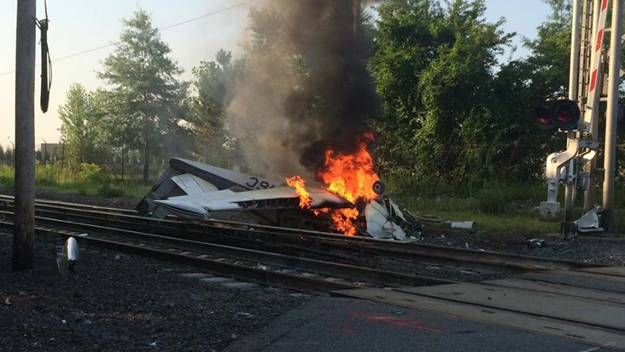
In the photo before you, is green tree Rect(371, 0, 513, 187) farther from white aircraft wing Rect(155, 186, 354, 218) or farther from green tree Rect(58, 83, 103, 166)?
green tree Rect(58, 83, 103, 166)

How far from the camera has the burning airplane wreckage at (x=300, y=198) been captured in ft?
45.9

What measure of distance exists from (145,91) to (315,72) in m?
29.9

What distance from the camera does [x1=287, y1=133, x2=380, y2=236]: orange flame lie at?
14.4m

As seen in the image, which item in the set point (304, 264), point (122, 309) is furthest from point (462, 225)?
point (122, 309)

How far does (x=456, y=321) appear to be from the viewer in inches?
237

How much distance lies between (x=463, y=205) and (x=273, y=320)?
1588cm

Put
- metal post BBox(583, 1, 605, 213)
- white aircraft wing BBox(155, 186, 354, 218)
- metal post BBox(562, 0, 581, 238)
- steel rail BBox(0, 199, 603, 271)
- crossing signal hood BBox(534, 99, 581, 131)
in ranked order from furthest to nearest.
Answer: metal post BBox(583, 1, 605, 213) < metal post BBox(562, 0, 581, 238) < white aircraft wing BBox(155, 186, 354, 218) < crossing signal hood BBox(534, 99, 581, 131) < steel rail BBox(0, 199, 603, 271)

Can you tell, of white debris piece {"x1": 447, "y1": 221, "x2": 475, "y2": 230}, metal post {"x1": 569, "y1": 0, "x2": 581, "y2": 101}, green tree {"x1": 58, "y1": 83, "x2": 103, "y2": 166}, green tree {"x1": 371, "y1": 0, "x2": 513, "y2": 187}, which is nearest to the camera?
metal post {"x1": 569, "y1": 0, "x2": 581, "y2": 101}

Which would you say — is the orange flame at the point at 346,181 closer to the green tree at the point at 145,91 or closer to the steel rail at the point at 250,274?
the steel rail at the point at 250,274

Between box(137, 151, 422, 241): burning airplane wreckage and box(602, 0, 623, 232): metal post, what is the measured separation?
15.0 ft

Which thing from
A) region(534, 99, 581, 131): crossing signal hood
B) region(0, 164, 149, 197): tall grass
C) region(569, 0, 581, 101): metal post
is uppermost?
region(569, 0, 581, 101): metal post

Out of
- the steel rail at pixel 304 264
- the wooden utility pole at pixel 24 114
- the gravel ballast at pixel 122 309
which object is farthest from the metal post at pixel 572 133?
the wooden utility pole at pixel 24 114

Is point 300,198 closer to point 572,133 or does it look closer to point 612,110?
point 572,133

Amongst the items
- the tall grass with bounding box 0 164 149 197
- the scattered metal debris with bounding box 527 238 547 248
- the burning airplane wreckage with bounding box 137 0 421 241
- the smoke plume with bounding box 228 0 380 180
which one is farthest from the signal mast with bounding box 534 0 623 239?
the tall grass with bounding box 0 164 149 197
